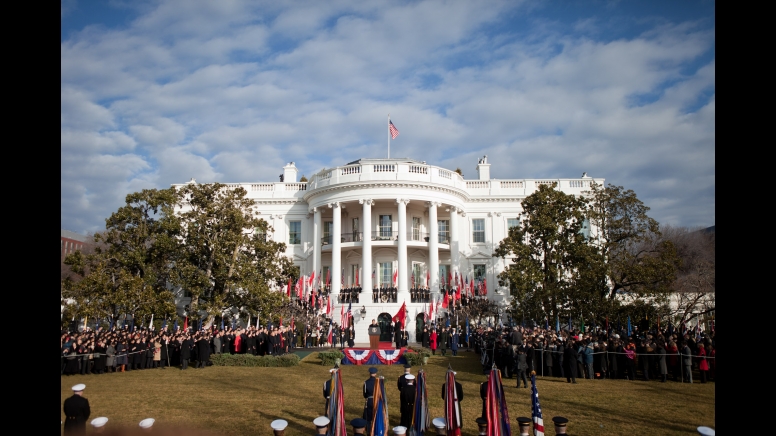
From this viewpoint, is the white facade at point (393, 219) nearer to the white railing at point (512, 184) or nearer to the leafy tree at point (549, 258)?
the white railing at point (512, 184)

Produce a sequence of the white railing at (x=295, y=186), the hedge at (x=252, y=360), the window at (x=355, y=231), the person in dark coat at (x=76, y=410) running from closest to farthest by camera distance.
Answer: the person in dark coat at (x=76, y=410) → the hedge at (x=252, y=360) → the window at (x=355, y=231) → the white railing at (x=295, y=186)

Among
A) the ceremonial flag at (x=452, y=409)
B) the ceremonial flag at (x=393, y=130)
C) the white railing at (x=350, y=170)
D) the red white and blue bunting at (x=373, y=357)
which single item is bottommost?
the red white and blue bunting at (x=373, y=357)

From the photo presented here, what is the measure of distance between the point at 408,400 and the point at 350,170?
94.0ft

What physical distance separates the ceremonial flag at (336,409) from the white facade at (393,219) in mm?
24378

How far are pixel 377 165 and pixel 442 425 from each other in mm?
29962

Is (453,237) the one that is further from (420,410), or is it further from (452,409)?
(420,410)

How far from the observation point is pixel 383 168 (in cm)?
3709

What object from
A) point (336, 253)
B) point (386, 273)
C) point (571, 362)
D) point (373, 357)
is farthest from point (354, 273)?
point (571, 362)

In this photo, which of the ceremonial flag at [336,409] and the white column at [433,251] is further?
the white column at [433,251]

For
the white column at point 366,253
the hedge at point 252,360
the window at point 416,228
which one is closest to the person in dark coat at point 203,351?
the hedge at point 252,360

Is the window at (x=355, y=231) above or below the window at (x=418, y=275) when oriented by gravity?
above

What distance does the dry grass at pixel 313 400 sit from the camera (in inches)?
437

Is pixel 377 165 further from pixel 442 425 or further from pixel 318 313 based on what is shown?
pixel 442 425
